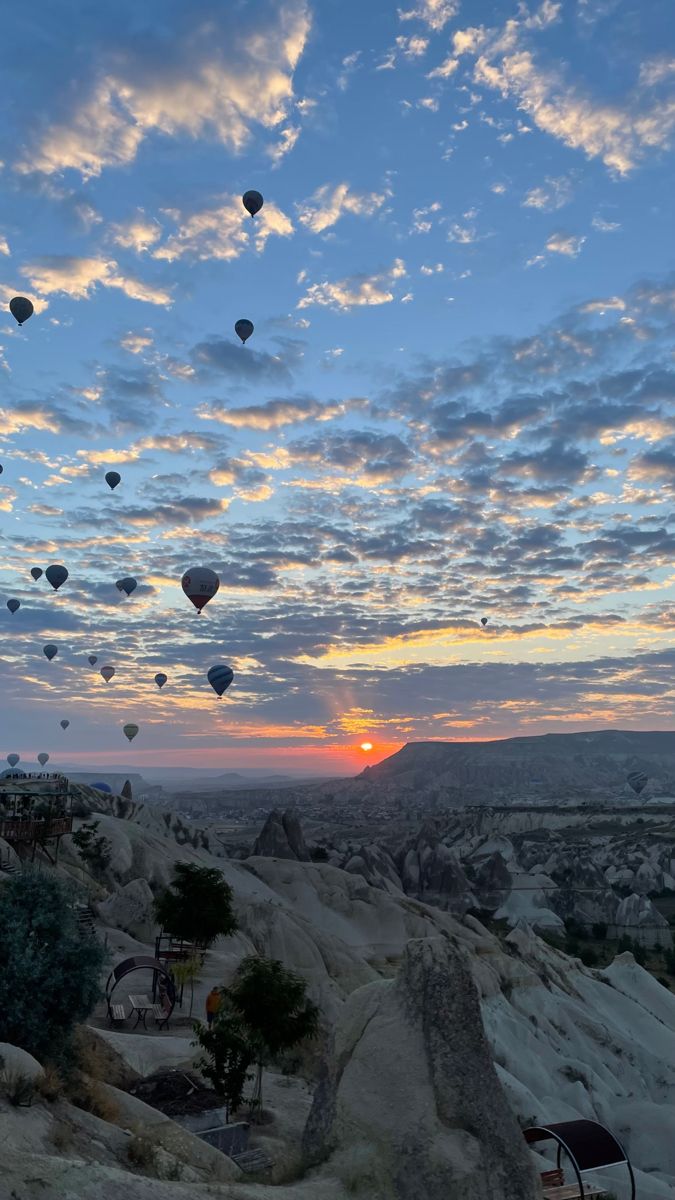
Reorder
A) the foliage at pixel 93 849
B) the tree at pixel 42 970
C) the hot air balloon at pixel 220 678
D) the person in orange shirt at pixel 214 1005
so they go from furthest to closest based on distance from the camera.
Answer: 1. the hot air balloon at pixel 220 678
2. the foliage at pixel 93 849
3. the person in orange shirt at pixel 214 1005
4. the tree at pixel 42 970

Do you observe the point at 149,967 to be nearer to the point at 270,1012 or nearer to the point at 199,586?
the point at 270,1012

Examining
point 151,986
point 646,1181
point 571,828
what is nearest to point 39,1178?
point 151,986

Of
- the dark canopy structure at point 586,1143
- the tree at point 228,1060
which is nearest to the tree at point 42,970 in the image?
the tree at point 228,1060

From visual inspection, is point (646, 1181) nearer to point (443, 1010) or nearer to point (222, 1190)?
point (443, 1010)

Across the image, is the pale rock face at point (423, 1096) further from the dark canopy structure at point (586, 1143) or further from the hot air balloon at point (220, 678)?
the hot air balloon at point (220, 678)

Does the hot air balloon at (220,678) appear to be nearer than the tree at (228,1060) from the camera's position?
No

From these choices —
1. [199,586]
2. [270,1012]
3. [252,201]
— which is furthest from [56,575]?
[270,1012]

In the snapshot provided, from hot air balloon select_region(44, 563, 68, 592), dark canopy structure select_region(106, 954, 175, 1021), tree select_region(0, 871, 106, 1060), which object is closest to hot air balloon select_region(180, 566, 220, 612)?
hot air balloon select_region(44, 563, 68, 592)
